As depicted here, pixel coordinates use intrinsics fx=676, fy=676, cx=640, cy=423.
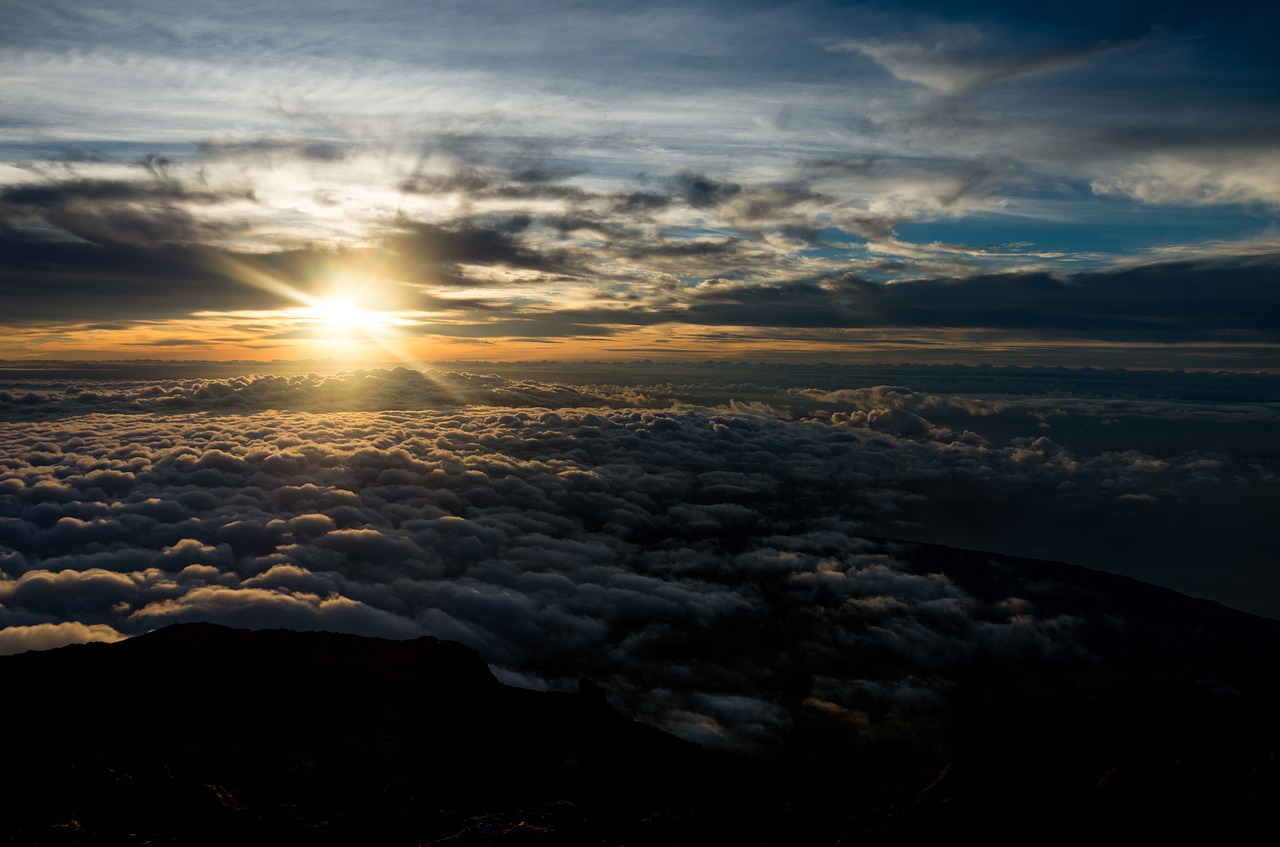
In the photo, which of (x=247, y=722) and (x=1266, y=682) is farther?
(x=1266, y=682)

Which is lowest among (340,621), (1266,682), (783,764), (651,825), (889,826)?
(1266,682)

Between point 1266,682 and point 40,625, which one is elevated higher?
point 40,625

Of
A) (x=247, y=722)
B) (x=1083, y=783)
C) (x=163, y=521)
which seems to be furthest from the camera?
(x=163, y=521)

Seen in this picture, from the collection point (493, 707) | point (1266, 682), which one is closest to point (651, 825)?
point (493, 707)

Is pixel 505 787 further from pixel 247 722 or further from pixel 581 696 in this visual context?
pixel 247 722

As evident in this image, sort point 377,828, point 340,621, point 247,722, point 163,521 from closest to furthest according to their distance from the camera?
point 377,828 < point 247,722 < point 340,621 < point 163,521

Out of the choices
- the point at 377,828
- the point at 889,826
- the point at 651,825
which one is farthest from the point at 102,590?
the point at 889,826
